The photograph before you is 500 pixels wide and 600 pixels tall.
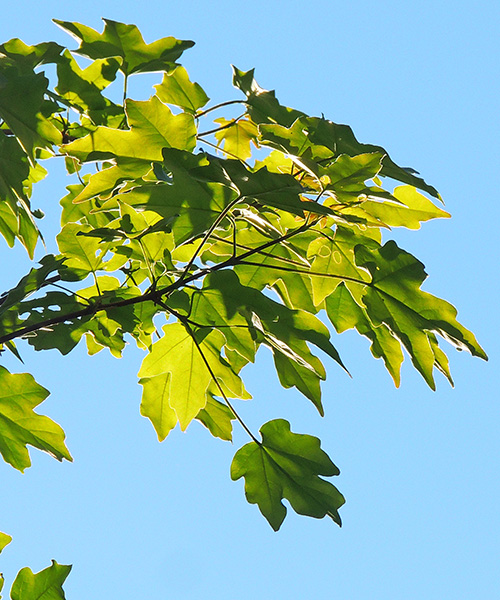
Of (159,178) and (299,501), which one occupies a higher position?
(159,178)

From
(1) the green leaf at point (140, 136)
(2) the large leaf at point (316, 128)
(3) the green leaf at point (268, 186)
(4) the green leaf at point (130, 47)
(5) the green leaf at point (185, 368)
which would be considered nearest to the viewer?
(3) the green leaf at point (268, 186)

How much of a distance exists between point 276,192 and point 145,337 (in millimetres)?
593

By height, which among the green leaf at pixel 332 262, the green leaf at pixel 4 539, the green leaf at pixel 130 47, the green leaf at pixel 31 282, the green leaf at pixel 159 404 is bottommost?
the green leaf at pixel 4 539

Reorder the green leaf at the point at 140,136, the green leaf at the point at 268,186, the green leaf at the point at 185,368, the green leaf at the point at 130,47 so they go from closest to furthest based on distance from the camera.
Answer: the green leaf at the point at 268,186, the green leaf at the point at 140,136, the green leaf at the point at 185,368, the green leaf at the point at 130,47

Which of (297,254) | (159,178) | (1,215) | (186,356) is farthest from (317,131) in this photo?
(1,215)

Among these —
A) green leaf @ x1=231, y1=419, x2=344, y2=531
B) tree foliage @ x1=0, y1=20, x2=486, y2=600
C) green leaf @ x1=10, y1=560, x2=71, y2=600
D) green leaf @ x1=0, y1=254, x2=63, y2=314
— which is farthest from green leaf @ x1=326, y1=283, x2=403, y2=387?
green leaf @ x1=10, y1=560, x2=71, y2=600

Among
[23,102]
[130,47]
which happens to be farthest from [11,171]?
[130,47]

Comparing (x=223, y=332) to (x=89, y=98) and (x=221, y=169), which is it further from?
(x=89, y=98)

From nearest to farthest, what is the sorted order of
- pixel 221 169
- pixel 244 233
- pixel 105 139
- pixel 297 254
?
pixel 221 169, pixel 105 139, pixel 297 254, pixel 244 233

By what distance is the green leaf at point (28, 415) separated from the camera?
1.33 metres

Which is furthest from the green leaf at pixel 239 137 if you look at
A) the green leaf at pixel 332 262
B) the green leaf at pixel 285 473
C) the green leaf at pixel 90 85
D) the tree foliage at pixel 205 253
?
the green leaf at pixel 285 473

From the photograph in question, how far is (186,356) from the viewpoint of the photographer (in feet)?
4.39

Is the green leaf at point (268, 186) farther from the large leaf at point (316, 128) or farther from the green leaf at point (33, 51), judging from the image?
the green leaf at point (33, 51)

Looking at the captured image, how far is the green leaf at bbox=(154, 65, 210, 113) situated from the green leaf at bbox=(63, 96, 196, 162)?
0.24m
